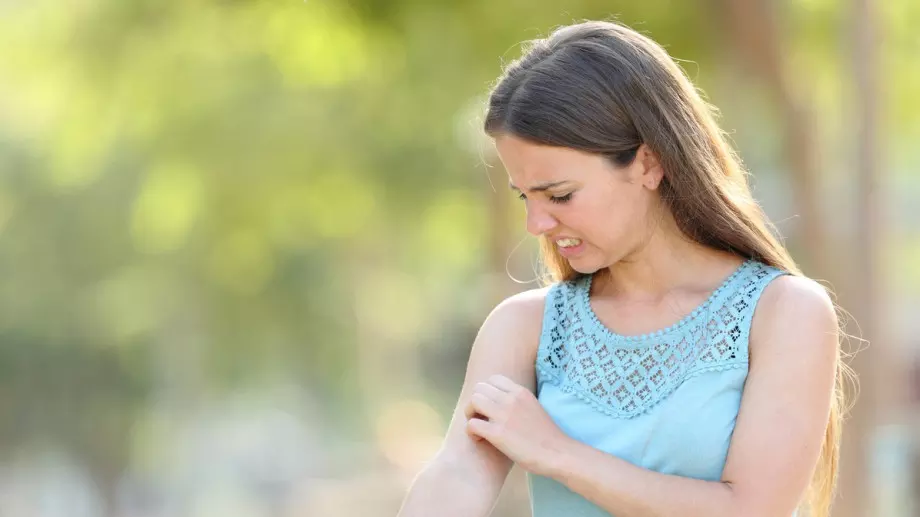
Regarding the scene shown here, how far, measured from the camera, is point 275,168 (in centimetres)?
967

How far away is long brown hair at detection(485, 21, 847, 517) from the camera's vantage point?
7.34ft

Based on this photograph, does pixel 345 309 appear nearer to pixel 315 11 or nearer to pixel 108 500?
pixel 108 500

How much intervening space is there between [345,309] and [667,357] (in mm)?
14827

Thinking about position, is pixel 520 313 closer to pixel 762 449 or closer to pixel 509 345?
pixel 509 345

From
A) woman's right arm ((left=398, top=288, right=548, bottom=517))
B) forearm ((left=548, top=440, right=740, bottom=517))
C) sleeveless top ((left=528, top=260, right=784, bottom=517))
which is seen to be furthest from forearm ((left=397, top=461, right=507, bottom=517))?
forearm ((left=548, top=440, right=740, bottom=517))

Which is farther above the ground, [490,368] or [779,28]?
[779,28]

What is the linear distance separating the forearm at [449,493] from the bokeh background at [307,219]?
1101mm

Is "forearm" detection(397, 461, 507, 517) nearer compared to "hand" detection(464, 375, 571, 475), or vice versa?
"hand" detection(464, 375, 571, 475)

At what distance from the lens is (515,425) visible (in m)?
2.24

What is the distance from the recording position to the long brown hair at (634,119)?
224 cm

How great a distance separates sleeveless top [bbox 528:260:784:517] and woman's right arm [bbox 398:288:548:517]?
0.04 m

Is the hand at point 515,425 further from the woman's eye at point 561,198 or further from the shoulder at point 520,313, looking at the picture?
the woman's eye at point 561,198

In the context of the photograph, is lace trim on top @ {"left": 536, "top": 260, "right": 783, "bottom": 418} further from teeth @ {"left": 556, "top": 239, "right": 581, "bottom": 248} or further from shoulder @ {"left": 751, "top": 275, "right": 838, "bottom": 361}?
teeth @ {"left": 556, "top": 239, "right": 581, "bottom": 248}

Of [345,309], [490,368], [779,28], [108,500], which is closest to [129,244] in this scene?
[345,309]
